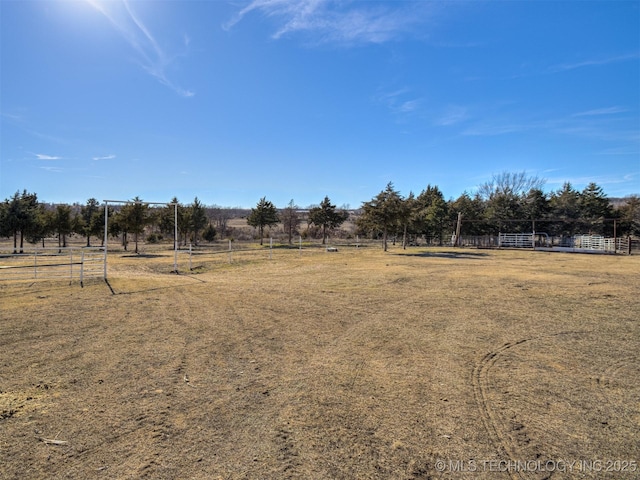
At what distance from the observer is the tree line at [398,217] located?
3458 cm

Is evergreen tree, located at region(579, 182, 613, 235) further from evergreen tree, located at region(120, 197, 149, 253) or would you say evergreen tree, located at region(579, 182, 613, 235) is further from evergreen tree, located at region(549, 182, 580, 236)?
evergreen tree, located at region(120, 197, 149, 253)

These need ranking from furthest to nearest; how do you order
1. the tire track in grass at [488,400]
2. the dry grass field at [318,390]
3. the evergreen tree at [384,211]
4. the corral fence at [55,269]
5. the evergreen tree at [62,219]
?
the evergreen tree at [62,219], the evergreen tree at [384,211], the corral fence at [55,269], the tire track in grass at [488,400], the dry grass field at [318,390]

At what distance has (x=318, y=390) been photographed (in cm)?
498

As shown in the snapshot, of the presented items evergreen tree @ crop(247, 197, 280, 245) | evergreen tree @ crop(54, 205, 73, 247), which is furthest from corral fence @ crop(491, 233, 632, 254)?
evergreen tree @ crop(54, 205, 73, 247)

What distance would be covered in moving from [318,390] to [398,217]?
30.6m

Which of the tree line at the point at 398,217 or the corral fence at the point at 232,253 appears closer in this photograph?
the corral fence at the point at 232,253

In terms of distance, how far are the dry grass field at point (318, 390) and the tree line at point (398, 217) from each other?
85.9 ft

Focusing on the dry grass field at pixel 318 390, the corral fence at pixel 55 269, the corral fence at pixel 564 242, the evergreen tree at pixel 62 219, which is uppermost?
the evergreen tree at pixel 62 219

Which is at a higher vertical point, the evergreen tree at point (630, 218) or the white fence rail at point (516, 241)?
the evergreen tree at point (630, 218)

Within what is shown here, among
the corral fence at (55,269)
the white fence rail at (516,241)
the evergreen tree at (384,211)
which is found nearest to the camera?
the corral fence at (55,269)

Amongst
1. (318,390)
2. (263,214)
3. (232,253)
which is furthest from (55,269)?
(263,214)

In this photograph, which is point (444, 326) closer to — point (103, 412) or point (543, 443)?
point (543, 443)

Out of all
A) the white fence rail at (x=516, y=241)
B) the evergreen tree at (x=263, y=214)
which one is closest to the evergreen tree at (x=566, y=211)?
the white fence rail at (x=516, y=241)

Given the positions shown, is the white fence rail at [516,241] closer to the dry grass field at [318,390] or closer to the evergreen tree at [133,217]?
the dry grass field at [318,390]
